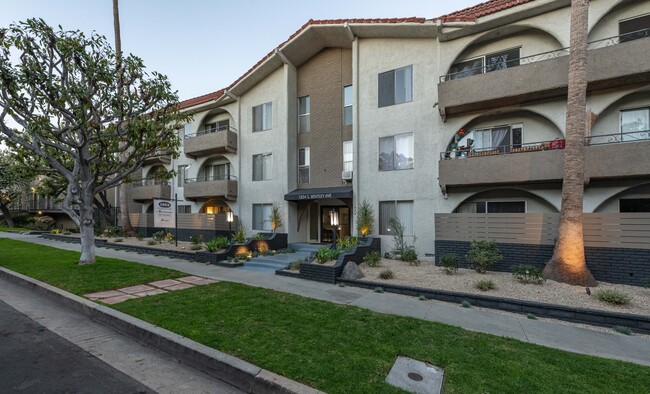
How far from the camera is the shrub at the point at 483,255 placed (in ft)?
32.5

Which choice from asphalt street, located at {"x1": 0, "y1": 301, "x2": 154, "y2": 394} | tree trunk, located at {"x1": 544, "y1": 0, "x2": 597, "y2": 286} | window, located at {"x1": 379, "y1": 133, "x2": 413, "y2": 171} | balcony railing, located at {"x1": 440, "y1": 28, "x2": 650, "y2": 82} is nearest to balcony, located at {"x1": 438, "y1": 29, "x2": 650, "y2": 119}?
Answer: balcony railing, located at {"x1": 440, "y1": 28, "x2": 650, "y2": 82}

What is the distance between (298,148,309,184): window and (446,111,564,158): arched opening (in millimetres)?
7728

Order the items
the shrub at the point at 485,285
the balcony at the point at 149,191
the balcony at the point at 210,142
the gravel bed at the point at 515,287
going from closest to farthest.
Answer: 1. the gravel bed at the point at 515,287
2. the shrub at the point at 485,285
3. the balcony at the point at 210,142
4. the balcony at the point at 149,191

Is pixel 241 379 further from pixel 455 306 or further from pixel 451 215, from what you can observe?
pixel 451 215

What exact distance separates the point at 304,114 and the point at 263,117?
2.83 m

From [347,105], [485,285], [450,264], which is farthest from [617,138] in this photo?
[347,105]

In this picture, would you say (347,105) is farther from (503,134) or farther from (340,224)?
(503,134)

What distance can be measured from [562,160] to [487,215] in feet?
9.83

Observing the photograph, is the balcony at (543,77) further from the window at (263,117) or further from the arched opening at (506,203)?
the window at (263,117)

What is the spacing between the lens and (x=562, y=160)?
10055 millimetres

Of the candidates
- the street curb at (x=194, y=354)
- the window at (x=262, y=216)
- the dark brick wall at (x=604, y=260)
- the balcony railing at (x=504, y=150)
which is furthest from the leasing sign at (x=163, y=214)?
the dark brick wall at (x=604, y=260)

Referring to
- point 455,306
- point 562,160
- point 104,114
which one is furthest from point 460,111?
point 104,114

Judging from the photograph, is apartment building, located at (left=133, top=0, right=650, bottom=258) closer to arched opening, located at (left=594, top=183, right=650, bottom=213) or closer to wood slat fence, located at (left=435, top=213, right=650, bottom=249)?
arched opening, located at (left=594, top=183, right=650, bottom=213)

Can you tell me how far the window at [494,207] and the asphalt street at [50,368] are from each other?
42.2 ft
